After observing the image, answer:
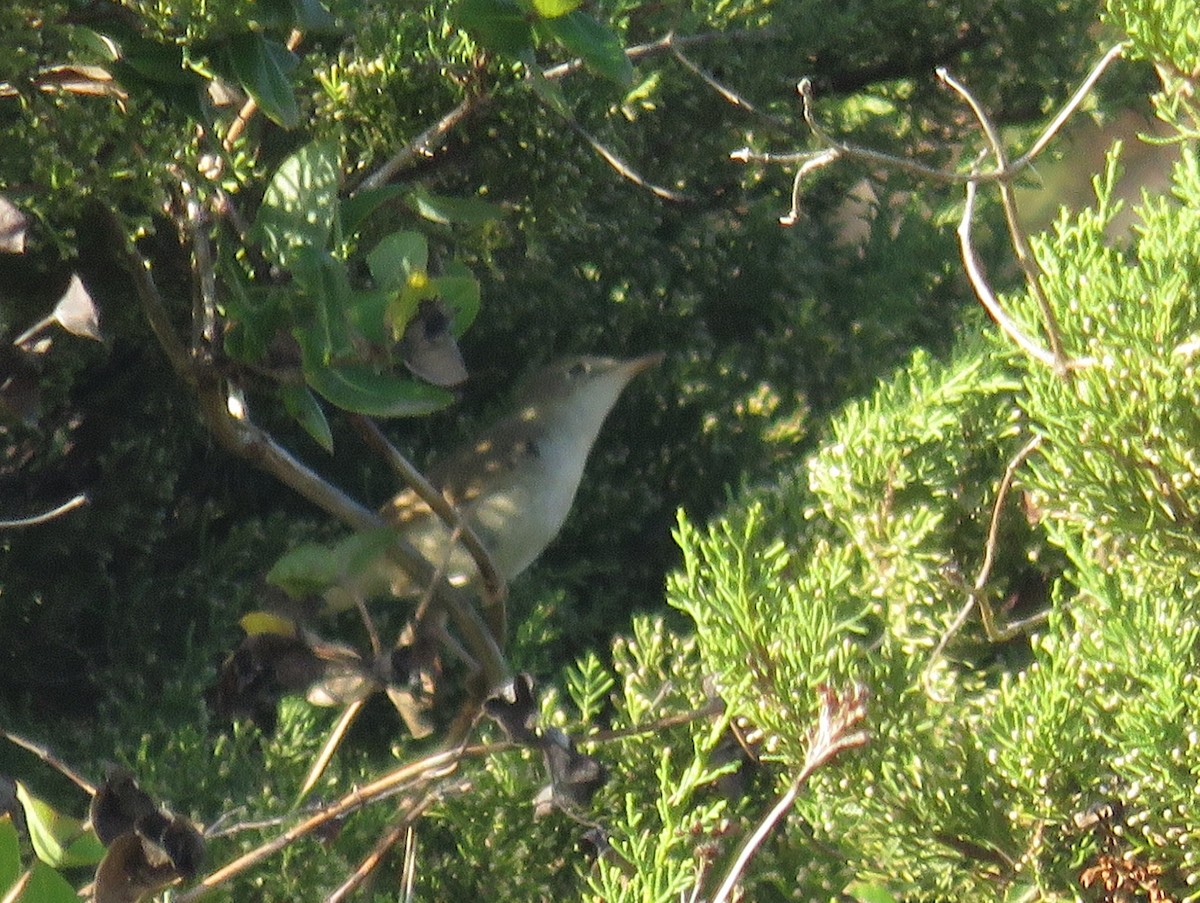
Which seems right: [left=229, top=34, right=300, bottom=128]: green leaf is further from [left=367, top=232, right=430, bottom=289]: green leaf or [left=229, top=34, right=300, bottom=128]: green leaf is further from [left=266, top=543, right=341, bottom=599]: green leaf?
[left=266, top=543, right=341, bottom=599]: green leaf

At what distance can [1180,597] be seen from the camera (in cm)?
146

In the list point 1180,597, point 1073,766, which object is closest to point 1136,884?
point 1073,766

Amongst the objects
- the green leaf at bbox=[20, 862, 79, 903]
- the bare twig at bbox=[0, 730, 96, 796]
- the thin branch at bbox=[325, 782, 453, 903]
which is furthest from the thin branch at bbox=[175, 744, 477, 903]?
the green leaf at bbox=[20, 862, 79, 903]

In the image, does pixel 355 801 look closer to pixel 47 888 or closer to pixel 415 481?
pixel 415 481

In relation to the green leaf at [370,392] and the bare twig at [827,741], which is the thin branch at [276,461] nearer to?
the green leaf at [370,392]

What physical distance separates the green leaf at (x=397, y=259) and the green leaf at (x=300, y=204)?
0.25ft

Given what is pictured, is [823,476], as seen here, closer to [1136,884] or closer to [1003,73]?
[1136,884]

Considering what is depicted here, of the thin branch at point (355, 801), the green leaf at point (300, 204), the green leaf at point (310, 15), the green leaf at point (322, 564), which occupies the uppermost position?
the green leaf at point (310, 15)

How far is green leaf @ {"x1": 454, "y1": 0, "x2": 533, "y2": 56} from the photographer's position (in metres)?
1.54

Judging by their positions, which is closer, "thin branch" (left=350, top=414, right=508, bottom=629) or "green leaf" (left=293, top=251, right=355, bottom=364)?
"green leaf" (left=293, top=251, right=355, bottom=364)

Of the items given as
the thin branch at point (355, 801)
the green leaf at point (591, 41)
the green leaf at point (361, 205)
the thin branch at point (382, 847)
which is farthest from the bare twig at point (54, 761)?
the green leaf at point (591, 41)

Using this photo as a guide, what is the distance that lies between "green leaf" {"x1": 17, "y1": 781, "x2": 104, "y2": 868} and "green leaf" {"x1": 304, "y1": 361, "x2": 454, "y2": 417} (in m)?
0.42

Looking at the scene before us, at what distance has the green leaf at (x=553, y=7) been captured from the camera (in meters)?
1.53

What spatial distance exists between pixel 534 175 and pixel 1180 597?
1.03m
